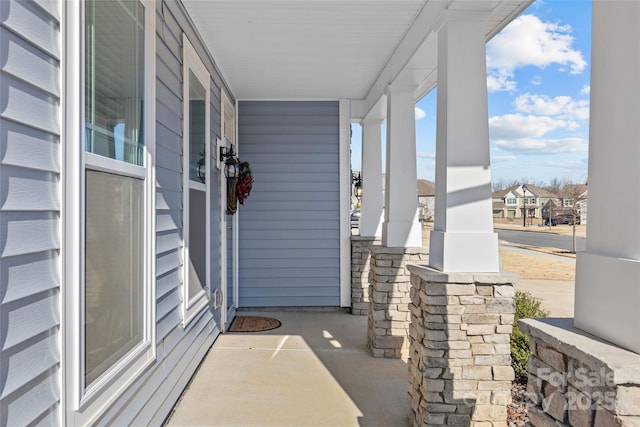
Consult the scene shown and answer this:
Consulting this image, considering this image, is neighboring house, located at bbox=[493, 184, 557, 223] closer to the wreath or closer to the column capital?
the wreath

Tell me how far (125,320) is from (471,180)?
6.69 feet

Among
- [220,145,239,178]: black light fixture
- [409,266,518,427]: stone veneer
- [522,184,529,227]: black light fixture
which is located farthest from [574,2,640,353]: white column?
[522,184,529,227]: black light fixture

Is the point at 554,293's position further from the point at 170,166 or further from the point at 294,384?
the point at 170,166

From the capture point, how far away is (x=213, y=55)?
14.6 ft

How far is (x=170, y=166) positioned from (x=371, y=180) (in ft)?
12.4

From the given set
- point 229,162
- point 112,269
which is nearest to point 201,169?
point 229,162

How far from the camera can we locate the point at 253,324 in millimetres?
5629

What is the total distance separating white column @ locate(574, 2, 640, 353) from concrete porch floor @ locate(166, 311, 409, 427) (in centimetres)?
206

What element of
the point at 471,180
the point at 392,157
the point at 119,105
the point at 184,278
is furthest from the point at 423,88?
the point at 119,105

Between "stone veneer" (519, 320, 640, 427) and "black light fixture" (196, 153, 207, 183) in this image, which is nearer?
"stone veneer" (519, 320, 640, 427)

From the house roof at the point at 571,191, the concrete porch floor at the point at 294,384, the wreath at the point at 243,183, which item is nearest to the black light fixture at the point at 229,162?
the wreath at the point at 243,183

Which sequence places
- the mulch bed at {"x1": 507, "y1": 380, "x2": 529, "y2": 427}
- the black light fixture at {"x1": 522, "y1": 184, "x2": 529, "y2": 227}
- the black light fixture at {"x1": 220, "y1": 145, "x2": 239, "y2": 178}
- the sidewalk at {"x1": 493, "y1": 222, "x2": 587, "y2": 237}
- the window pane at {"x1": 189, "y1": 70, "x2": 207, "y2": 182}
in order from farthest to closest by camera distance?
the black light fixture at {"x1": 522, "y1": 184, "x2": 529, "y2": 227} → the sidewalk at {"x1": 493, "y1": 222, "x2": 587, "y2": 237} → the black light fixture at {"x1": 220, "y1": 145, "x2": 239, "y2": 178} → the window pane at {"x1": 189, "y1": 70, "x2": 207, "y2": 182} → the mulch bed at {"x1": 507, "y1": 380, "x2": 529, "y2": 427}

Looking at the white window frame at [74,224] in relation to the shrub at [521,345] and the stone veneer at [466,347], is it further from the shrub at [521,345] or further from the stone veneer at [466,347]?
the shrub at [521,345]

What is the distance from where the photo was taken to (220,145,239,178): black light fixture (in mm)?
4941
